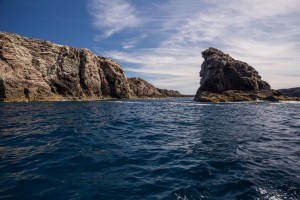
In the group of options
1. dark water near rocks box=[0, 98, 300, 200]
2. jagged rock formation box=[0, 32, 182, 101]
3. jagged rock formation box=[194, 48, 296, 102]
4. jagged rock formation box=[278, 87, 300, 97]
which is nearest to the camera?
dark water near rocks box=[0, 98, 300, 200]

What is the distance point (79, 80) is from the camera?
96.4 metres

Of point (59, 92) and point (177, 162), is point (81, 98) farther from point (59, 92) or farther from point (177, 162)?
point (177, 162)

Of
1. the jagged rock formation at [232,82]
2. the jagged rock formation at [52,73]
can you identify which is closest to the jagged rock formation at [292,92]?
the jagged rock formation at [232,82]

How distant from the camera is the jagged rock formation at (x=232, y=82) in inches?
3182

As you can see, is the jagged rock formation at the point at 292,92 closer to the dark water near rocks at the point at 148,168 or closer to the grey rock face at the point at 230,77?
the grey rock face at the point at 230,77

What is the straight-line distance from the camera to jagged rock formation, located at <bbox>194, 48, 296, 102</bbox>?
80.8m

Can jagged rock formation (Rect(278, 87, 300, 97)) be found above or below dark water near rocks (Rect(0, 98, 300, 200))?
above

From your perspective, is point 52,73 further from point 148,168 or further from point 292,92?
point 292,92

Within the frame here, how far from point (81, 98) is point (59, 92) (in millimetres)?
8833

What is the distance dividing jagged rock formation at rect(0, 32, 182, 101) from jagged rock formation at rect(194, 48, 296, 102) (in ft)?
150

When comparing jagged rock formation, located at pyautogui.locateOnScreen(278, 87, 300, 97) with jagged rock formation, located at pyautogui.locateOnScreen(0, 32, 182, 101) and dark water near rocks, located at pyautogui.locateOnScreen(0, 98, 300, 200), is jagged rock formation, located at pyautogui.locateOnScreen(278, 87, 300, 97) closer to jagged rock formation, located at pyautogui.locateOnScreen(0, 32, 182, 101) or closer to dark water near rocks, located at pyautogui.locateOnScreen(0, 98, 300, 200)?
jagged rock formation, located at pyautogui.locateOnScreen(0, 32, 182, 101)

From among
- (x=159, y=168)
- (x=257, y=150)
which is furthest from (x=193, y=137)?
(x=159, y=168)

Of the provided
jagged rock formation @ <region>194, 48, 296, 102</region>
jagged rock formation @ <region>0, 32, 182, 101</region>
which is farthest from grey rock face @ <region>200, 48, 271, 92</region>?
jagged rock formation @ <region>0, 32, 182, 101</region>

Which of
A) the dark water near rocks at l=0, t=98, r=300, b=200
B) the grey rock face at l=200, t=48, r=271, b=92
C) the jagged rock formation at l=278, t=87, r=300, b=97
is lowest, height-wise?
the dark water near rocks at l=0, t=98, r=300, b=200
